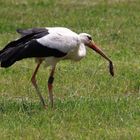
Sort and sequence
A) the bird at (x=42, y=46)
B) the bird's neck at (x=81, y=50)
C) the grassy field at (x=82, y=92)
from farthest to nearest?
the bird's neck at (x=81, y=50)
the bird at (x=42, y=46)
the grassy field at (x=82, y=92)

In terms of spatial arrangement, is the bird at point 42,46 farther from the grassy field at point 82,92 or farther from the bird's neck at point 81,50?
the grassy field at point 82,92

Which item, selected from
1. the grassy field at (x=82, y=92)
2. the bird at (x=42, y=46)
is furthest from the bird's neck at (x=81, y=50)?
the grassy field at (x=82, y=92)

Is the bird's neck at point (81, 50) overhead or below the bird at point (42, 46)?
below

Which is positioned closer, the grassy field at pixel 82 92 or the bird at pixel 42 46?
the grassy field at pixel 82 92

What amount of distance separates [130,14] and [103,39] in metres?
4.12

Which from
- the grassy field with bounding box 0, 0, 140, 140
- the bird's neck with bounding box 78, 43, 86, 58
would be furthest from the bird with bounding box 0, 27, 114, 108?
the grassy field with bounding box 0, 0, 140, 140

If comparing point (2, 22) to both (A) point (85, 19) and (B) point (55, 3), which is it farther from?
(B) point (55, 3)

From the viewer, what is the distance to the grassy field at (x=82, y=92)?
8.02 metres

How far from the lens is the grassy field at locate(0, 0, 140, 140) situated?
26.3 ft

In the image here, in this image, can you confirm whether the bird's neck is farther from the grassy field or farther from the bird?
the grassy field

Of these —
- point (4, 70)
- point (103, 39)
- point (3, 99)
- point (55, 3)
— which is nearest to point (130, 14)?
point (55, 3)

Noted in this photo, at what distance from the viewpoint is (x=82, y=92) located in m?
10.3

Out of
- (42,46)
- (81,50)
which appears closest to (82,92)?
(81,50)

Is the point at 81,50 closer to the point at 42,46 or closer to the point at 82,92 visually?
the point at 42,46
